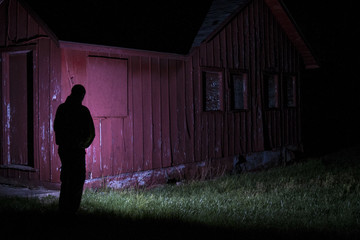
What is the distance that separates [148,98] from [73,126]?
489 centimetres

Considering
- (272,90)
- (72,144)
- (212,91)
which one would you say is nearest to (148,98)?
(212,91)

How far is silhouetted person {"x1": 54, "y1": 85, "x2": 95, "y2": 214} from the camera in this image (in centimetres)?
634

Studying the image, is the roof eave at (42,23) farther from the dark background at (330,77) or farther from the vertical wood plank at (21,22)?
the dark background at (330,77)

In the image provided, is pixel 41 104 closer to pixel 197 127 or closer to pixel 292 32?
pixel 197 127

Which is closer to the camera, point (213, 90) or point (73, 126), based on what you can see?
point (73, 126)

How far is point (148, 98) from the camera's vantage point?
11.2 m

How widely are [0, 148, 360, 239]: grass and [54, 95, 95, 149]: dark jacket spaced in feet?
3.61

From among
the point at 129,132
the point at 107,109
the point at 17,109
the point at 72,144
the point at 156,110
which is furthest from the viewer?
the point at 156,110

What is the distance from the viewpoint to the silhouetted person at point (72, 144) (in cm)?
634

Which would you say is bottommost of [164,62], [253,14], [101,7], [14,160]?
[14,160]

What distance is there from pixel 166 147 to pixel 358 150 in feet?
37.3

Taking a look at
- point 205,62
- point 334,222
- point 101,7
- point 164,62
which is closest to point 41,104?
point 101,7

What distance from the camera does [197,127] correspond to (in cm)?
1259

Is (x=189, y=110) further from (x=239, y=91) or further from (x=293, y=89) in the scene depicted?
(x=293, y=89)
